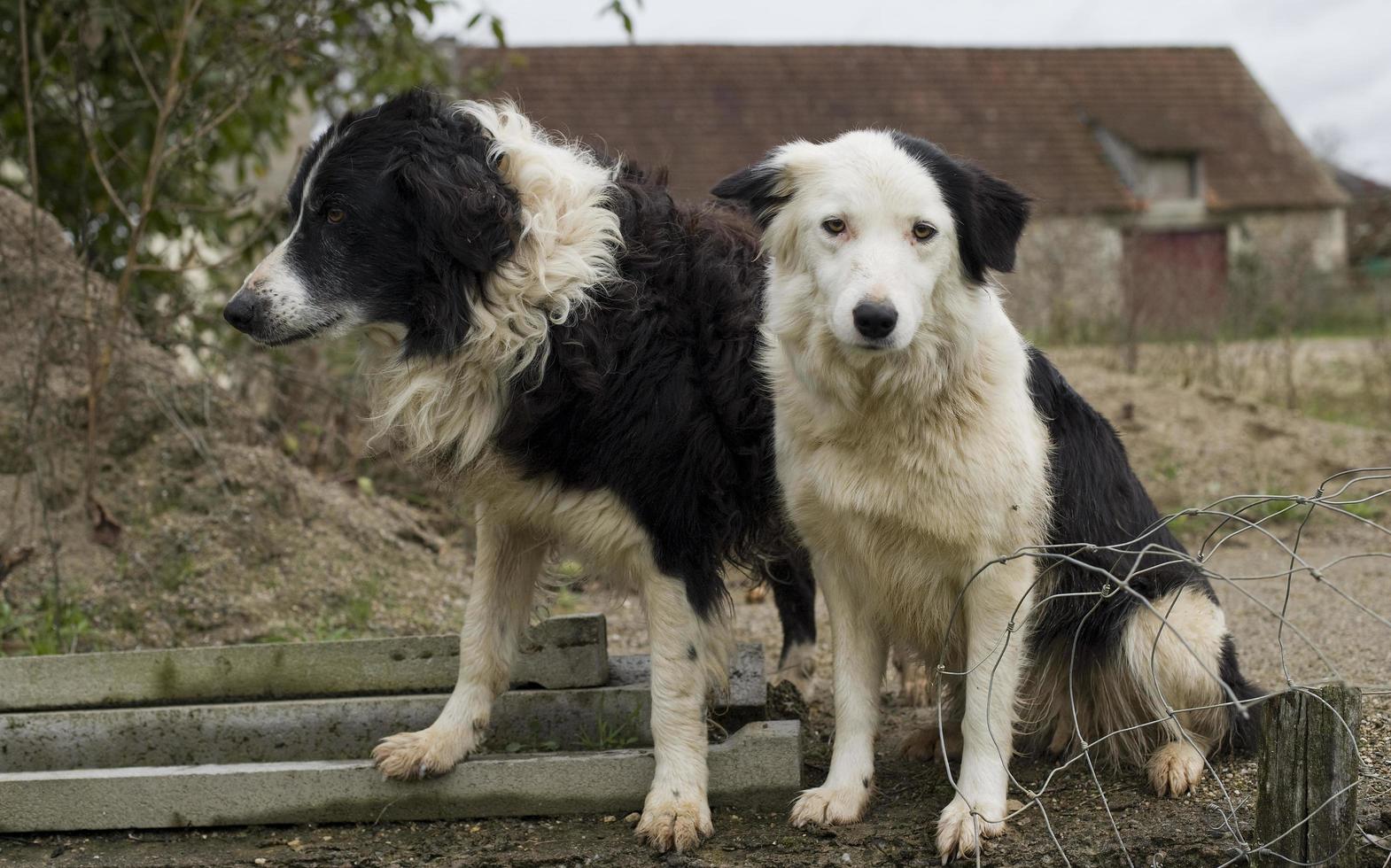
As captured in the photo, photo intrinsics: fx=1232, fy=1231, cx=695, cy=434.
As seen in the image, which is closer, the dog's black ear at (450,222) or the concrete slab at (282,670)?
the dog's black ear at (450,222)

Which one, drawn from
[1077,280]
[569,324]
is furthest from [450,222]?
[1077,280]

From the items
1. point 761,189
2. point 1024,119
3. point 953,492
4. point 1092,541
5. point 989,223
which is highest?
point 1024,119

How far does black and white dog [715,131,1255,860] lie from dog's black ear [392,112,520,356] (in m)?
0.68

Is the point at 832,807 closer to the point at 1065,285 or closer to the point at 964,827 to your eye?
the point at 964,827

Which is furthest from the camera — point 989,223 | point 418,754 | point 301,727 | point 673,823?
point 301,727

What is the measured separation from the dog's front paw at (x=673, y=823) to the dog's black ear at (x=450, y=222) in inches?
55.6

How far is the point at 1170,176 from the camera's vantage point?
77.5ft

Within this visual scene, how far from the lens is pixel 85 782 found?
3.61 m

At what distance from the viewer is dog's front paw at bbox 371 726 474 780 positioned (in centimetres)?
360

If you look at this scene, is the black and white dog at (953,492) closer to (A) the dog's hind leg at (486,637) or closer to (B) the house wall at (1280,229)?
(A) the dog's hind leg at (486,637)

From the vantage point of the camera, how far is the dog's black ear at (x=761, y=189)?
326cm

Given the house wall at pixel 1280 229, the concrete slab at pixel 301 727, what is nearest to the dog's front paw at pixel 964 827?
the concrete slab at pixel 301 727

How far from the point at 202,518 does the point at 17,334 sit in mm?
1161

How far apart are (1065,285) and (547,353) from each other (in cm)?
1041
